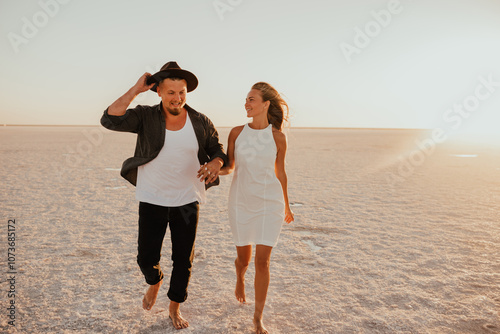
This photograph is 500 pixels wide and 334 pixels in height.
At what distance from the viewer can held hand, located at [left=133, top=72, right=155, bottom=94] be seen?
2920mm

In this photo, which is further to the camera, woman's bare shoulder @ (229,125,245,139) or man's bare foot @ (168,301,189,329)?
woman's bare shoulder @ (229,125,245,139)

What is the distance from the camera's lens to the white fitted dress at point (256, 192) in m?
3.16

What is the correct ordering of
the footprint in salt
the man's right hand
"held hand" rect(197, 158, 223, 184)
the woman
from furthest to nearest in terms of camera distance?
1. the footprint in salt
2. the woman
3. "held hand" rect(197, 158, 223, 184)
4. the man's right hand

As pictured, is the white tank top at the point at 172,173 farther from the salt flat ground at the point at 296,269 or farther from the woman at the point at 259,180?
the salt flat ground at the point at 296,269

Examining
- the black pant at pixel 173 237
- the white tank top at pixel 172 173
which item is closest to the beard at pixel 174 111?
the white tank top at pixel 172 173

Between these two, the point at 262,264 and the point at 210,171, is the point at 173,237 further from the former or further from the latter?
the point at 262,264

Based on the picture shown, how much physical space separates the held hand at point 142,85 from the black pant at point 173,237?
923 mm

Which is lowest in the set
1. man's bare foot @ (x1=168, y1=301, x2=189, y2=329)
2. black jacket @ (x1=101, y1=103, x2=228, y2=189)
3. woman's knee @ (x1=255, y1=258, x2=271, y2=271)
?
man's bare foot @ (x1=168, y1=301, x2=189, y2=329)

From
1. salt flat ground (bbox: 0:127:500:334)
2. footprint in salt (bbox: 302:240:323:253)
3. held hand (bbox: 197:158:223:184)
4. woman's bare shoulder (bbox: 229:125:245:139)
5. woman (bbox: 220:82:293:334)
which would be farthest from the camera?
footprint in salt (bbox: 302:240:323:253)

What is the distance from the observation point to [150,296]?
330 cm

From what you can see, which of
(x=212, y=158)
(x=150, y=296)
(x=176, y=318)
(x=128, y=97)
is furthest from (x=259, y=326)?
(x=128, y=97)

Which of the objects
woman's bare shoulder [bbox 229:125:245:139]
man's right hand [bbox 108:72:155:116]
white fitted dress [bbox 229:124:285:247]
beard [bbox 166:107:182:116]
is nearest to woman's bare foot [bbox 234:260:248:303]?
white fitted dress [bbox 229:124:285:247]

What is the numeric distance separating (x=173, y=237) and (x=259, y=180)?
873mm

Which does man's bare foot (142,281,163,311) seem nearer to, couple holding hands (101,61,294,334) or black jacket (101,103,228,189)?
couple holding hands (101,61,294,334)
